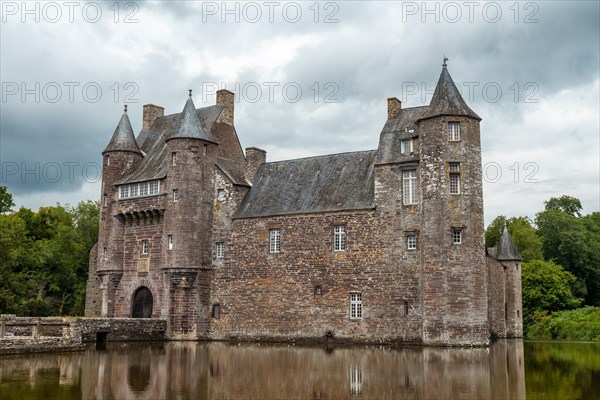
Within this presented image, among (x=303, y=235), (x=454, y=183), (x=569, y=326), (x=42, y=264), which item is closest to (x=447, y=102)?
(x=454, y=183)

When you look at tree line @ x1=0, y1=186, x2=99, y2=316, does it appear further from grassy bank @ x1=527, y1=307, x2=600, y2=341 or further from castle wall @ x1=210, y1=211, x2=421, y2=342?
grassy bank @ x1=527, y1=307, x2=600, y2=341

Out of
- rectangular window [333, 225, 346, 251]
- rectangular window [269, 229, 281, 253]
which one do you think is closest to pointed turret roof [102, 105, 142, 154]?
rectangular window [269, 229, 281, 253]

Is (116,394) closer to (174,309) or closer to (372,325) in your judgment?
(372,325)

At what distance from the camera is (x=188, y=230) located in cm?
3538

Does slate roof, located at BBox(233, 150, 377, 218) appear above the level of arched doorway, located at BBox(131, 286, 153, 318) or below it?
above

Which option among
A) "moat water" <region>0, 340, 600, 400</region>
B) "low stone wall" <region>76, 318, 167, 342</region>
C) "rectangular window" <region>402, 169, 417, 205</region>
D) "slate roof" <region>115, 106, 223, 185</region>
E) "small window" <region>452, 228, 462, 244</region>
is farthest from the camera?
"slate roof" <region>115, 106, 223, 185</region>

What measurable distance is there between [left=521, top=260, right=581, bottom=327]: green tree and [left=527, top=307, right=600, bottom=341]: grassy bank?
6.81ft

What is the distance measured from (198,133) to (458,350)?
17.6m

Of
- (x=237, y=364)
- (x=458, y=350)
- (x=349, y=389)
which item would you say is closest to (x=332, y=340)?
(x=458, y=350)

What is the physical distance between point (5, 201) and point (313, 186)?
33.0 meters

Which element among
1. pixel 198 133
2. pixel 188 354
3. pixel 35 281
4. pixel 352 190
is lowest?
pixel 188 354

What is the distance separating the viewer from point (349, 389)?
46.9ft

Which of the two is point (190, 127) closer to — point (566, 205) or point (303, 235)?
point (303, 235)

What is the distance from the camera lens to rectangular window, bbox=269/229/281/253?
35.1 metres
